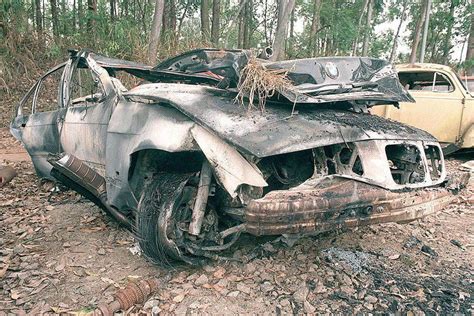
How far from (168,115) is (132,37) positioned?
30.1 feet

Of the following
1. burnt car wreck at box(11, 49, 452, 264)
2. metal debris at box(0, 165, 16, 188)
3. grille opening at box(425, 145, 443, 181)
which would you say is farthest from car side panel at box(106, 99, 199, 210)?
metal debris at box(0, 165, 16, 188)

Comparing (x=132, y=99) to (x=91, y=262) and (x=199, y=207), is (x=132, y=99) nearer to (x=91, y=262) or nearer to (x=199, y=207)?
(x=199, y=207)

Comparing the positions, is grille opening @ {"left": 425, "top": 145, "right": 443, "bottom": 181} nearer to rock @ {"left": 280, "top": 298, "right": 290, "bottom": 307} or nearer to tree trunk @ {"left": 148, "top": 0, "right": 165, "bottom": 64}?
rock @ {"left": 280, "top": 298, "right": 290, "bottom": 307}

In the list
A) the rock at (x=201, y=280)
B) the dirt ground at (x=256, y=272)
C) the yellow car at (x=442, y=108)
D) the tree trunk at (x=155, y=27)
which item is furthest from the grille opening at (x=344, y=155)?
the tree trunk at (x=155, y=27)

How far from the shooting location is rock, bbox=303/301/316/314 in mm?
2449

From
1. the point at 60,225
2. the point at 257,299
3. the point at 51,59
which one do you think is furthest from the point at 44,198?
the point at 51,59

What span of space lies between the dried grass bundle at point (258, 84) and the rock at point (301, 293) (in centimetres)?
124

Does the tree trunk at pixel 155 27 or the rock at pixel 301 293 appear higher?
the tree trunk at pixel 155 27

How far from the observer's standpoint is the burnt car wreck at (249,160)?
7.70 ft

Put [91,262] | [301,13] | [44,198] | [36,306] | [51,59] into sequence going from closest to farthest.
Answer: [36,306] → [91,262] → [44,198] → [51,59] → [301,13]

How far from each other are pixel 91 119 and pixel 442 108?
619 cm

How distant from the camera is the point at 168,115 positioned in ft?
8.90

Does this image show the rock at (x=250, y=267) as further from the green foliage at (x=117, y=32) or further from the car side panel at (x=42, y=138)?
the green foliage at (x=117, y=32)

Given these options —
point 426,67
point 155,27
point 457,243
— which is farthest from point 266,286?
point 155,27
